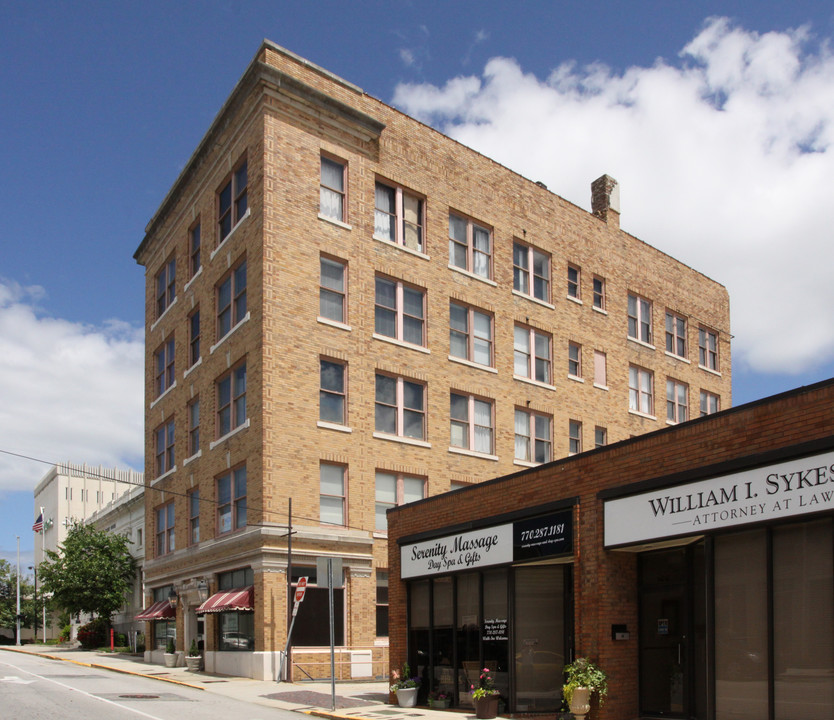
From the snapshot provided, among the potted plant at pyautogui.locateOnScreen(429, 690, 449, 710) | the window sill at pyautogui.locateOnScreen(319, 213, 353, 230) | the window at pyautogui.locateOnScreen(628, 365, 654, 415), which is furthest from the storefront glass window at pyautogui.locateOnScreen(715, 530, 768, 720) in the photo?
the window at pyautogui.locateOnScreen(628, 365, 654, 415)

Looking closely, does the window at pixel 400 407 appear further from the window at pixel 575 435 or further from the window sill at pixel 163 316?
the window sill at pixel 163 316

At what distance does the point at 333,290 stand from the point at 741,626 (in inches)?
802

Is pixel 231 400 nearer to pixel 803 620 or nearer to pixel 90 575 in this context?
pixel 803 620

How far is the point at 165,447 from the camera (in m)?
39.8

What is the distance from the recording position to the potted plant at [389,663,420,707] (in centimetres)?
1995

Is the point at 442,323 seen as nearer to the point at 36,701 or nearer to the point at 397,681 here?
the point at 397,681

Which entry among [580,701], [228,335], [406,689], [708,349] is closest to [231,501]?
[228,335]

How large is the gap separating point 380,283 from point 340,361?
11.9ft

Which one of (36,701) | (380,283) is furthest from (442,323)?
(36,701)

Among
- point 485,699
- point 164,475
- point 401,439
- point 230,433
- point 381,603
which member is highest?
point 230,433

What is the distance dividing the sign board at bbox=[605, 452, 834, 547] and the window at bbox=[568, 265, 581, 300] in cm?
2514

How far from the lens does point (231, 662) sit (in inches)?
1158

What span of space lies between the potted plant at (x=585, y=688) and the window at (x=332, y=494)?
15299mm

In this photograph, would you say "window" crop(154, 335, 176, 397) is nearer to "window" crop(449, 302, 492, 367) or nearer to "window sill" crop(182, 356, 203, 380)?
"window sill" crop(182, 356, 203, 380)
